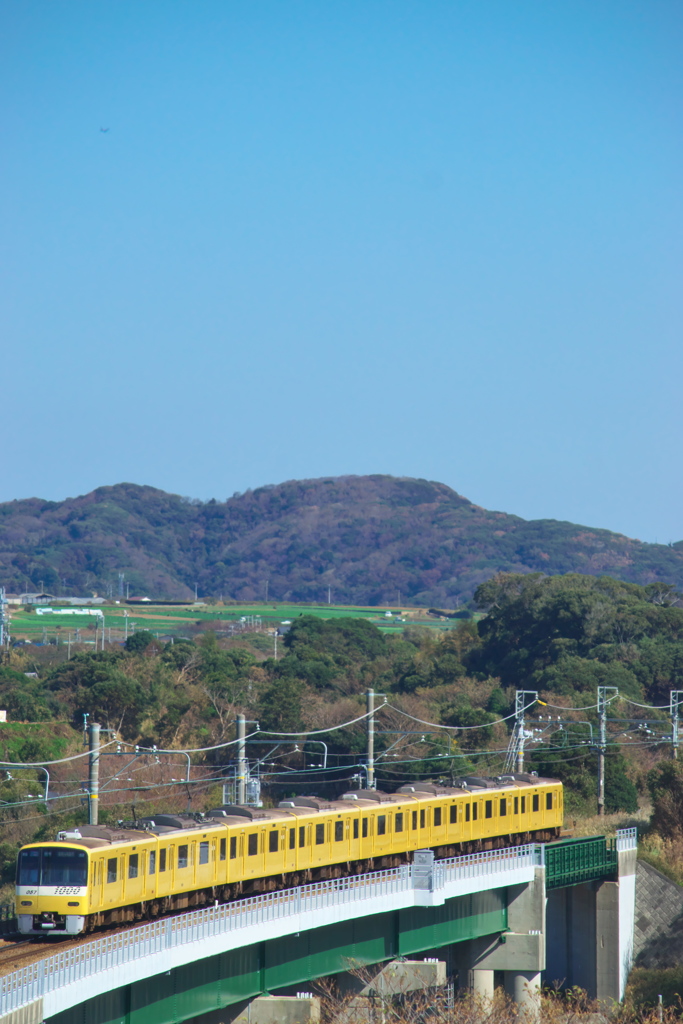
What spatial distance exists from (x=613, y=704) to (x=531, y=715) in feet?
19.9

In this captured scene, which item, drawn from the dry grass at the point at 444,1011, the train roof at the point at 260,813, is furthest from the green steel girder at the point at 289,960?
the train roof at the point at 260,813

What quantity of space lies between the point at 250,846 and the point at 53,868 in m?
7.60

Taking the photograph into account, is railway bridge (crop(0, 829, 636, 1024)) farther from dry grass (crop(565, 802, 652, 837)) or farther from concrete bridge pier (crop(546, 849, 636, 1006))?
dry grass (crop(565, 802, 652, 837))

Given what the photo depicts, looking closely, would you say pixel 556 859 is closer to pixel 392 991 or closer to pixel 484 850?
pixel 484 850

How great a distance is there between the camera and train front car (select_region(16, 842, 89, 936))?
3144 centimetres

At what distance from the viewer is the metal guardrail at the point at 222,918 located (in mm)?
25125

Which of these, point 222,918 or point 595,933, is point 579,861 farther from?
A: point 222,918

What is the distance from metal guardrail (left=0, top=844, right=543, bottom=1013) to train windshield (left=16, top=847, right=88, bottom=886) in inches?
81.8

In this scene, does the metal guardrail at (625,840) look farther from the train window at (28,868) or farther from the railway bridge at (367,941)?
the train window at (28,868)

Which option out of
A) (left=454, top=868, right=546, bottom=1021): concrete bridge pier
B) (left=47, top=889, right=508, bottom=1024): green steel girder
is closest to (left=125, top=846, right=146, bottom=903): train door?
(left=47, top=889, right=508, bottom=1024): green steel girder

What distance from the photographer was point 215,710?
103 meters

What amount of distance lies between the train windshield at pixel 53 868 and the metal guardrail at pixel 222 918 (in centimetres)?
208

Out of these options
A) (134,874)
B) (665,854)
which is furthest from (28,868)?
(665,854)

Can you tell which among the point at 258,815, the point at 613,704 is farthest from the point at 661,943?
the point at 613,704
